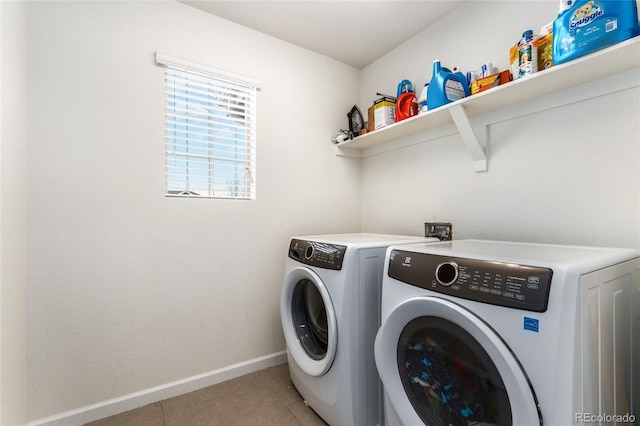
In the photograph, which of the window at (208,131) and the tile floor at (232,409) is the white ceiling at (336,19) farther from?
the tile floor at (232,409)

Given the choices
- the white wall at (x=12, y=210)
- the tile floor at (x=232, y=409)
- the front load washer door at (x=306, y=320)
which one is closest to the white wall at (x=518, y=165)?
the front load washer door at (x=306, y=320)

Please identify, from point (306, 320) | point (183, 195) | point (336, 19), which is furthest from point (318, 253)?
point (336, 19)

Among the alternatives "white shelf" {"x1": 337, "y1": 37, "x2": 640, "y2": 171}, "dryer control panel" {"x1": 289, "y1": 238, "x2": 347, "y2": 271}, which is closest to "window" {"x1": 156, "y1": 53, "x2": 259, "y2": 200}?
"dryer control panel" {"x1": 289, "y1": 238, "x2": 347, "y2": 271}

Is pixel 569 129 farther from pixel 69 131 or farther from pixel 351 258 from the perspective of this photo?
pixel 69 131

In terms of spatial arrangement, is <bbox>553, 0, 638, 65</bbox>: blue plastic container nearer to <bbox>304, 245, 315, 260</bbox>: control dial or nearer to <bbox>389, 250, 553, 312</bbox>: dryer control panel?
<bbox>389, 250, 553, 312</bbox>: dryer control panel

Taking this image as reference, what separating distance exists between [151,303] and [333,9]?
2128mm

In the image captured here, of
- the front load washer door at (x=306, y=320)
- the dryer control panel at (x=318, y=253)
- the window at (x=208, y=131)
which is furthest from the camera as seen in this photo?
the window at (x=208, y=131)

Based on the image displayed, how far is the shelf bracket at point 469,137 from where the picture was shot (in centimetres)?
157

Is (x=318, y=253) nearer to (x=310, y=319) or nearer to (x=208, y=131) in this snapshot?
(x=310, y=319)

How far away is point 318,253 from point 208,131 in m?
1.13

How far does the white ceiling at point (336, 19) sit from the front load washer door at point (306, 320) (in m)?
1.63

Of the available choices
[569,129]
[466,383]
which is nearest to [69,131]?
[466,383]

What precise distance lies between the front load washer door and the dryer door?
391mm

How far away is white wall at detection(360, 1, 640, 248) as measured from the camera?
1237 mm
